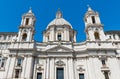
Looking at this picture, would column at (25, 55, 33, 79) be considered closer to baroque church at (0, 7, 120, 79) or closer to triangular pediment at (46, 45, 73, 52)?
baroque church at (0, 7, 120, 79)

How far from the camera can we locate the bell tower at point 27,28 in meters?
39.3

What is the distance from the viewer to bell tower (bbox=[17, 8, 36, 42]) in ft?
129

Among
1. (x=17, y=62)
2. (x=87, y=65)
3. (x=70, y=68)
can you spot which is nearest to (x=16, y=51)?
(x=17, y=62)

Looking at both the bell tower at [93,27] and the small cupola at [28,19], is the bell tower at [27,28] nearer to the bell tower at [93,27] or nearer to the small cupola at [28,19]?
the small cupola at [28,19]

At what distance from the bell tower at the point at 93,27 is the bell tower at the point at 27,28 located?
42.2 feet

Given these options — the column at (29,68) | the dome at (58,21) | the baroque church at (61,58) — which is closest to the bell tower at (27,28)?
the baroque church at (61,58)

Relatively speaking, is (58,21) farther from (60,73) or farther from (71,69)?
(60,73)

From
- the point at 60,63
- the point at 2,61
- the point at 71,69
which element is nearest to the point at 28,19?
the point at 2,61

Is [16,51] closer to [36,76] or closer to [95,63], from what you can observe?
[36,76]

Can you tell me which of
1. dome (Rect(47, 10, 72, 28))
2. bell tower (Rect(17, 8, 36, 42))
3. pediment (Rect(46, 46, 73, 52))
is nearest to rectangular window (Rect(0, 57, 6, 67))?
bell tower (Rect(17, 8, 36, 42))

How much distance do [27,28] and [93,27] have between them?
15052mm

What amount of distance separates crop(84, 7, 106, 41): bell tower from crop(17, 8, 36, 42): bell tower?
506 inches

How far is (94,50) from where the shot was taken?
118ft

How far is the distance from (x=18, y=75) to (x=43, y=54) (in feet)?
22.0
